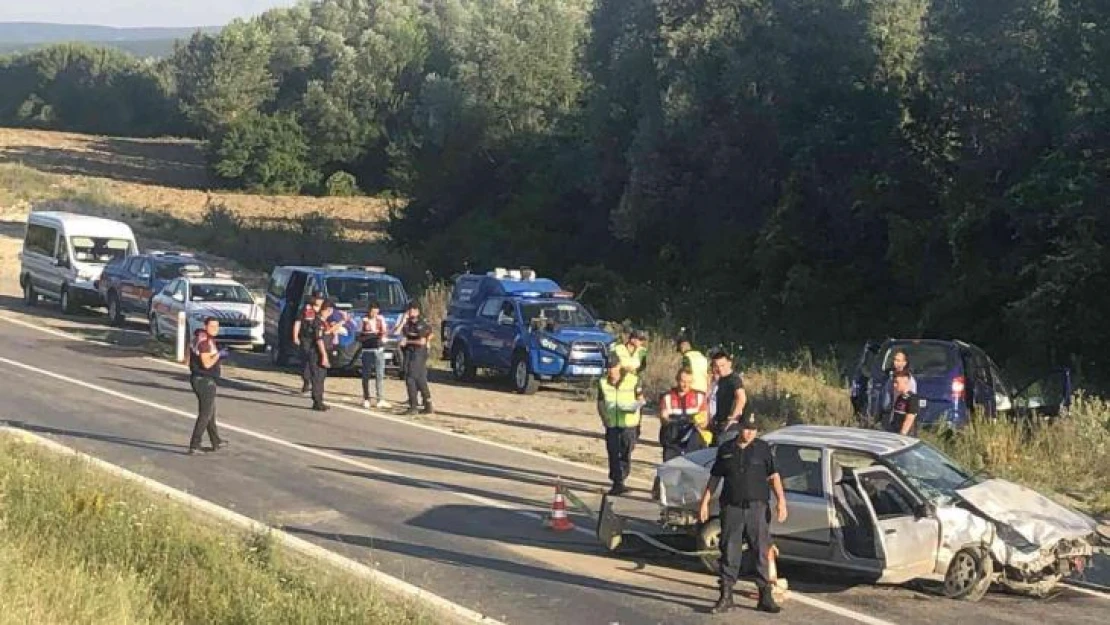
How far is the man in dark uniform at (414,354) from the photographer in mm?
21922

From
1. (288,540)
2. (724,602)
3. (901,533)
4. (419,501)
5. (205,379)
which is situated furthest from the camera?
(205,379)

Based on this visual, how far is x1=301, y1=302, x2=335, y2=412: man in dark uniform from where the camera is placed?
72.6 feet

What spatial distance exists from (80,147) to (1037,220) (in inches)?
2798

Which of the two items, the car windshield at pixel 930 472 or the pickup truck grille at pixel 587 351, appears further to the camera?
the pickup truck grille at pixel 587 351

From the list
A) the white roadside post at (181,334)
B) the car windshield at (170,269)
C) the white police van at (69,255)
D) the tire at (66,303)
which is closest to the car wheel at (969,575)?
the white roadside post at (181,334)

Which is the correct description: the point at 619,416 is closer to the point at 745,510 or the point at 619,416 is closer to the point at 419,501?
the point at 419,501

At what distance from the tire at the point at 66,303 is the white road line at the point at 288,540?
2041 cm

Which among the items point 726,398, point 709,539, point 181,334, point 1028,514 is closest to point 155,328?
point 181,334

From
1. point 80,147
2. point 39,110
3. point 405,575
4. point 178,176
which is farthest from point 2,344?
point 39,110

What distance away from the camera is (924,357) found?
62.8 ft

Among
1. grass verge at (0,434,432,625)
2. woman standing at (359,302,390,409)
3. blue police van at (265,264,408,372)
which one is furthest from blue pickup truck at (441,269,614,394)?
grass verge at (0,434,432,625)

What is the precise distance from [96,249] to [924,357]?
80.7 ft

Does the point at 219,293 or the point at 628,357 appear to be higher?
the point at 219,293

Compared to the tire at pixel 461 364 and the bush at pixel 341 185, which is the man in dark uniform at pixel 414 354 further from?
the bush at pixel 341 185
